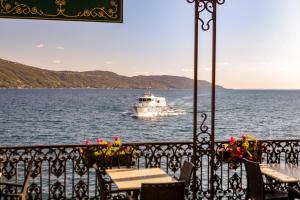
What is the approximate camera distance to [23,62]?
98.4 metres

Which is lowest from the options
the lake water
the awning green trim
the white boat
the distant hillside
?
the lake water

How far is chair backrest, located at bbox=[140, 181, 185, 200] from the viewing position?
15.5 feet

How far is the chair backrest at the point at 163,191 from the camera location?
472cm

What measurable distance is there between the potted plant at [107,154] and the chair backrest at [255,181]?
1620 mm

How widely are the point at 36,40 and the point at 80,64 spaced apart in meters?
9.78

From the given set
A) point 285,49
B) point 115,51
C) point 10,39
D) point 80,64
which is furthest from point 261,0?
point 10,39

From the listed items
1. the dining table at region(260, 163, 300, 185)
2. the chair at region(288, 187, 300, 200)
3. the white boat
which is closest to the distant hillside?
the white boat

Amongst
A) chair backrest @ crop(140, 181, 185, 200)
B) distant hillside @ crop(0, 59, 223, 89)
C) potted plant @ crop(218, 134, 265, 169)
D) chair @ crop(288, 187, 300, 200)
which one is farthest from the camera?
distant hillside @ crop(0, 59, 223, 89)

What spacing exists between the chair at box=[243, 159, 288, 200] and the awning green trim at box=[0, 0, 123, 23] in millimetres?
2439

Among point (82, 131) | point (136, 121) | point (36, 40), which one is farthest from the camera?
point (36, 40)

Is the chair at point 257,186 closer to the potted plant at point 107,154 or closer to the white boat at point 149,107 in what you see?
the potted plant at point 107,154

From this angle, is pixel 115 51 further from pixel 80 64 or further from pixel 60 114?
pixel 60 114

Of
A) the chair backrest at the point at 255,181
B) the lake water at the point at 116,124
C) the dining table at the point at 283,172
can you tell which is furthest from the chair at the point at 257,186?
the lake water at the point at 116,124

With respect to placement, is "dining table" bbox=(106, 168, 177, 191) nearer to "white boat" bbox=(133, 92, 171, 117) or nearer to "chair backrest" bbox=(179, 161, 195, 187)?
"chair backrest" bbox=(179, 161, 195, 187)
